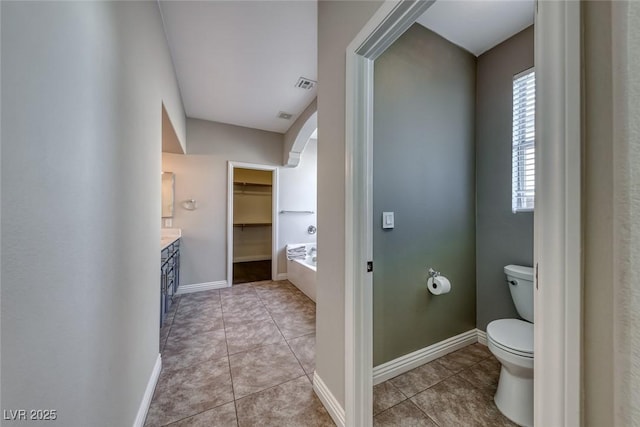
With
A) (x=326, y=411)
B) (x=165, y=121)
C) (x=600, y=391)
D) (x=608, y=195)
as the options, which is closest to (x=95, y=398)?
(x=326, y=411)

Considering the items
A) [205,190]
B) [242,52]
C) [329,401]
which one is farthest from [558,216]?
[205,190]

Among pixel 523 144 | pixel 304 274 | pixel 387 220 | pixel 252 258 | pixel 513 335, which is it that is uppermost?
pixel 523 144

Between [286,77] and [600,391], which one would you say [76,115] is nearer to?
[600,391]

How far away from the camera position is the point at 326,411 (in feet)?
4.42

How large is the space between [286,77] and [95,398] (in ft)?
8.88

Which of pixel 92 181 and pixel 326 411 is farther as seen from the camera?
pixel 326 411

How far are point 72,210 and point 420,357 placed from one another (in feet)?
7.18

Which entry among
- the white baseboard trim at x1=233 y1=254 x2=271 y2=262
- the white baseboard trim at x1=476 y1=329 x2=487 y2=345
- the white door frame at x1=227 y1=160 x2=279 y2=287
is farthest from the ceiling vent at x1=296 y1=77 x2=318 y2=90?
the white baseboard trim at x1=233 y1=254 x2=271 y2=262

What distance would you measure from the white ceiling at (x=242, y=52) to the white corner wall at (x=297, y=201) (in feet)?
3.91

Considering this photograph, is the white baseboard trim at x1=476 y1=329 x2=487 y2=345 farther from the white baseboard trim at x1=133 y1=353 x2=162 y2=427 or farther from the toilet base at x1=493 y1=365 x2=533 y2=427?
the white baseboard trim at x1=133 y1=353 x2=162 y2=427

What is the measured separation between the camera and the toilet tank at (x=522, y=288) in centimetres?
160

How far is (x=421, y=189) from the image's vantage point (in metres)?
1.77

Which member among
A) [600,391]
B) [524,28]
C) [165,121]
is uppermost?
[524,28]

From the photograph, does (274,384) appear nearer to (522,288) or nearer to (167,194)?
(522,288)
